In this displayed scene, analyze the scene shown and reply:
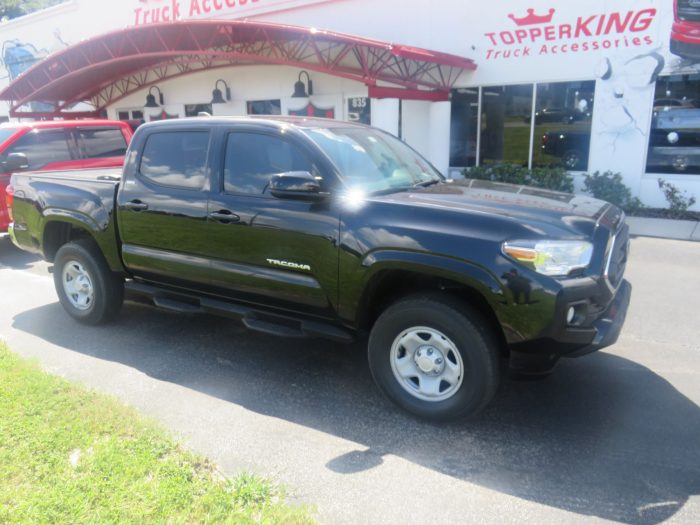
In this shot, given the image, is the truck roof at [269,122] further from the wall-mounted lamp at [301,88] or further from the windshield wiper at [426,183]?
the wall-mounted lamp at [301,88]

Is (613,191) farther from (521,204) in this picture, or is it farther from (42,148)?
(42,148)

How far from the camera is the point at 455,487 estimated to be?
9.61 feet

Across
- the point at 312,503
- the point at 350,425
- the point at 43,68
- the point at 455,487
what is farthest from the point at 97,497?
the point at 43,68

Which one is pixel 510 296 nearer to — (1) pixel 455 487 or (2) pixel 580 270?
(2) pixel 580 270

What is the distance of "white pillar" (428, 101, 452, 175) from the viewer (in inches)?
496

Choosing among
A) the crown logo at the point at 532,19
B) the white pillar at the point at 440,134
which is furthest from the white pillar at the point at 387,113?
the crown logo at the point at 532,19

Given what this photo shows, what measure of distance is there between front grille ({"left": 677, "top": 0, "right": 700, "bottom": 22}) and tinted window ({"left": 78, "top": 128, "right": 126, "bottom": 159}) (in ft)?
31.9

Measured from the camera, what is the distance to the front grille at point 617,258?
10.9ft

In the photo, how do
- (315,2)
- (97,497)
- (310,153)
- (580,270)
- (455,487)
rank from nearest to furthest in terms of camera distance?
(97,497), (455,487), (580,270), (310,153), (315,2)

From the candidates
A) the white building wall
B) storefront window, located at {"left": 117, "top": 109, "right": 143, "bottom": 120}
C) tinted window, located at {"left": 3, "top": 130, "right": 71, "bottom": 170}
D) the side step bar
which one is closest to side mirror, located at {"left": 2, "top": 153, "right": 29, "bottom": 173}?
tinted window, located at {"left": 3, "top": 130, "right": 71, "bottom": 170}

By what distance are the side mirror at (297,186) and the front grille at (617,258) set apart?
1816 mm

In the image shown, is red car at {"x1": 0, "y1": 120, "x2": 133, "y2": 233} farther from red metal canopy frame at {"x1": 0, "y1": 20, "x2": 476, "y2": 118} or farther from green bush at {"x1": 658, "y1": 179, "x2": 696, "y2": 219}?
green bush at {"x1": 658, "y1": 179, "x2": 696, "y2": 219}

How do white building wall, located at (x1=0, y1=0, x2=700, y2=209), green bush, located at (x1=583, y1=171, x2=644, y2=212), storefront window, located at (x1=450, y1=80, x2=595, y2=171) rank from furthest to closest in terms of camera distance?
storefront window, located at (x1=450, y1=80, x2=595, y2=171) < green bush, located at (x1=583, y1=171, x2=644, y2=212) < white building wall, located at (x1=0, y1=0, x2=700, y2=209)

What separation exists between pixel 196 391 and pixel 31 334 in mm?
2161
